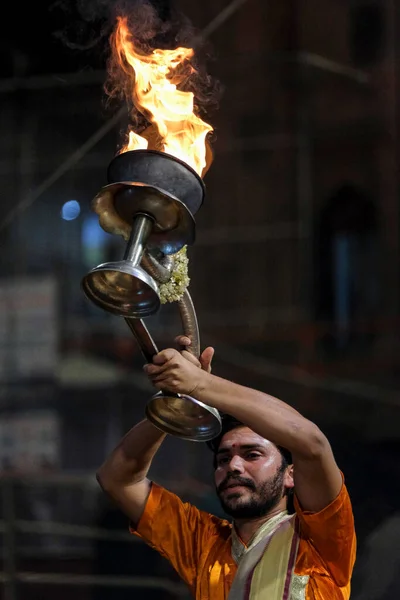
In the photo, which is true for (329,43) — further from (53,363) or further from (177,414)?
(177,414)

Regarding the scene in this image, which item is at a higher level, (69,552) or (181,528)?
(181,528)

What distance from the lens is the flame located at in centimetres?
223

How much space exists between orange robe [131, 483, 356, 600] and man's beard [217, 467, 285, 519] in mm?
127

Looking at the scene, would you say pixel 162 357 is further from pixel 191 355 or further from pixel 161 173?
pixel 161 173

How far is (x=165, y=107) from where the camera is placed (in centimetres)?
230

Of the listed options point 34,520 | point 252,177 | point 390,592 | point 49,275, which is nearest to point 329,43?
point 252,177

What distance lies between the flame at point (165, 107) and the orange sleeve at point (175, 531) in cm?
95

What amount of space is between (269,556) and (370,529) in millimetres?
1963

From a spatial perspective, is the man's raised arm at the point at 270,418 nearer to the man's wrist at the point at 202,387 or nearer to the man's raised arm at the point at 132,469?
the man's wrist at the point at 202,387

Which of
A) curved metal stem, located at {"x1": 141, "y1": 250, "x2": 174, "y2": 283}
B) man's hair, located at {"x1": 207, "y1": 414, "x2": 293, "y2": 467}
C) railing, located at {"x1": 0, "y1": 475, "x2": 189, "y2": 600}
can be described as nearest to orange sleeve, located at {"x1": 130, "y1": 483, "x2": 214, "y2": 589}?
man's hair, located at {"x1": 207, "y1": 414, "x2": 293, "y2": 467}

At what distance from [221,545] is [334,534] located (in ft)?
1.47

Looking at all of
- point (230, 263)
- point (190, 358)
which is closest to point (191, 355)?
point (190, 358)

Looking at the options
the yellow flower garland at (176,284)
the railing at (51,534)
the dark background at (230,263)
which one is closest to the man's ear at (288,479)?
the yellow flower garland at (176,284)

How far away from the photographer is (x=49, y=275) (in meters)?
5.73
